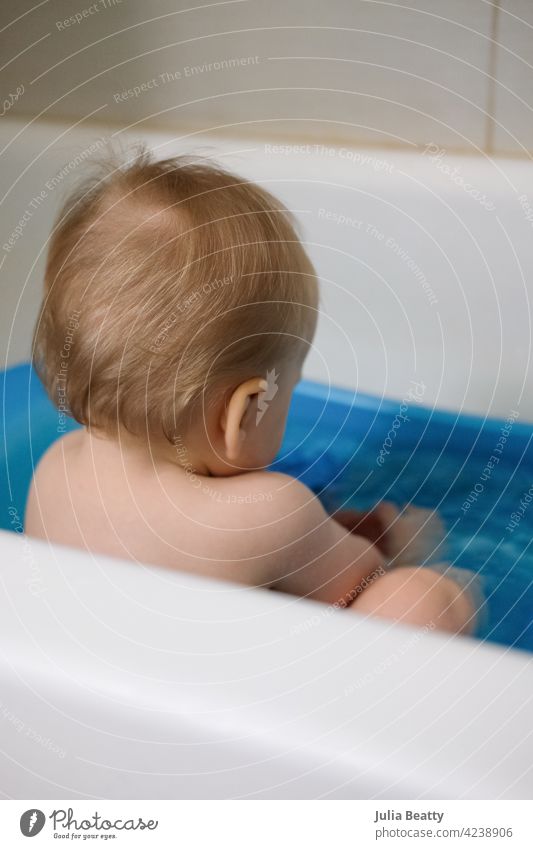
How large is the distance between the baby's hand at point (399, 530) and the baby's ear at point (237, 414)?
21cm

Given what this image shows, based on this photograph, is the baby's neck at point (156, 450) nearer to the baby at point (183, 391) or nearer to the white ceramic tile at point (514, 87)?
the baby at point (183, 391)

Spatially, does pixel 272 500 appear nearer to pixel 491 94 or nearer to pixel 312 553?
pixel 312 553

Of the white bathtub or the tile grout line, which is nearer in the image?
the white bathtub

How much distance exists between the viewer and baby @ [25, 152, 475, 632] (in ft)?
1.99

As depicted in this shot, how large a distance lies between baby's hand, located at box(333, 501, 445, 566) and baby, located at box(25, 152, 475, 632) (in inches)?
6.0

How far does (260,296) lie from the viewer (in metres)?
0.63

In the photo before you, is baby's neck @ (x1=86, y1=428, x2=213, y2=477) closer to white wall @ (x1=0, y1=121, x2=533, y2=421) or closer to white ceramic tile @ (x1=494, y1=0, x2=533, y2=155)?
white wall @ (x1=0, y1=121, x2=533, y2=421)

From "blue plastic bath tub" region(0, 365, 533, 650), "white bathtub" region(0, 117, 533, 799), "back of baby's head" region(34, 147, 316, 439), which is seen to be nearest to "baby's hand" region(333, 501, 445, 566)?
"blue plastic bath tub" region(0, 365, 533, 650)

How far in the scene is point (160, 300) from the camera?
24.3 inches

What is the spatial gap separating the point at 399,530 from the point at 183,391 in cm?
32

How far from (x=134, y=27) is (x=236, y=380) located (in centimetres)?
86

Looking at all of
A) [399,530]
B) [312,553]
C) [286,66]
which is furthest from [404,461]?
[286,66]

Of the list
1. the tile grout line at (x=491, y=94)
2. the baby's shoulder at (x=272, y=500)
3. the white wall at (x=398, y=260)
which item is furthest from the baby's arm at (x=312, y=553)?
the tile grout line at (x=491, y=94)

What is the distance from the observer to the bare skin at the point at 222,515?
601mm
